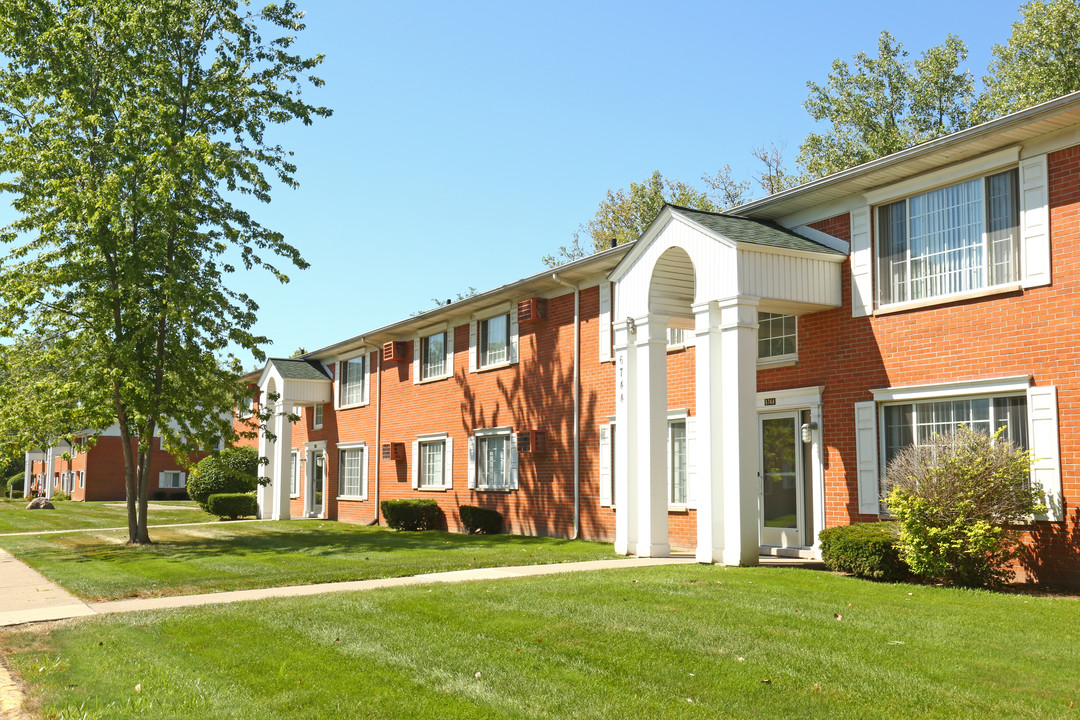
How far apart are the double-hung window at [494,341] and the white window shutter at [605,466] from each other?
421 centimetres

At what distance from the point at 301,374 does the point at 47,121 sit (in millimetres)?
13929

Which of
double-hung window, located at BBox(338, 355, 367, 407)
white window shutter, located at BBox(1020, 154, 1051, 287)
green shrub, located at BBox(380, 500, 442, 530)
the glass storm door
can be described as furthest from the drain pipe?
the glass storm door

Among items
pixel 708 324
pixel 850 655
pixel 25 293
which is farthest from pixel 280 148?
pixel 850 655

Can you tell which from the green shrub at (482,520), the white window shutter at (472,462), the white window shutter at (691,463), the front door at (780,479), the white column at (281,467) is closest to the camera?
the front door at (780,479)

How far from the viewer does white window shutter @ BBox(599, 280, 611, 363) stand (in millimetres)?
18375

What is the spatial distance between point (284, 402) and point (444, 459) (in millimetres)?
8707

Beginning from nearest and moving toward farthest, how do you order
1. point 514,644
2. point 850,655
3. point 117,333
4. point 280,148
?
1. point 850,655
2. point 514,644
3. point 117,333
4. point 280,148

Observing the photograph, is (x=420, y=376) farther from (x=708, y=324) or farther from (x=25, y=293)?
(x=708, y=324)

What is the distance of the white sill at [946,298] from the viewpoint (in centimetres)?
1153

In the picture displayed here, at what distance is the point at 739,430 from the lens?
40.8 feet

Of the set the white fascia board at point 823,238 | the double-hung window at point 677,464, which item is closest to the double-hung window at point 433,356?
the double-hung window at point 677,464

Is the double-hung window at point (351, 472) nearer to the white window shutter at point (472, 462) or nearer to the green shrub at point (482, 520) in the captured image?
the white window shutter at point (472, 462)

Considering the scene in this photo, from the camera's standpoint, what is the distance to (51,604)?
10.8 meters

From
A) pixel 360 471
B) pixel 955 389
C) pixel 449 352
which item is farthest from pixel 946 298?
pixel 360 471
